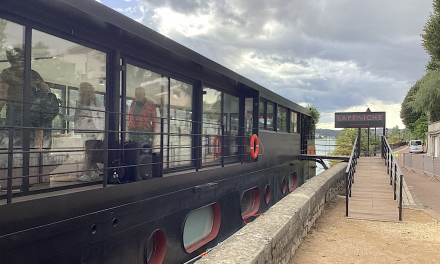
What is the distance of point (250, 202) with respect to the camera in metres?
8.73

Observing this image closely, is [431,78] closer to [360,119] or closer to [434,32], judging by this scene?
[434,32]

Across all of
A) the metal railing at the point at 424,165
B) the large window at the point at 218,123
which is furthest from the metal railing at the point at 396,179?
the metal railing at the point at 424,165

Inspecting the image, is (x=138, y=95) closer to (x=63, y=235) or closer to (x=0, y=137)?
(x=0, y=137)

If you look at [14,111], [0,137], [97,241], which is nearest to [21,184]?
[0,137]

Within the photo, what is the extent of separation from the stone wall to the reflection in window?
1.78 metres

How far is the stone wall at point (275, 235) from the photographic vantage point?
2.82 meters

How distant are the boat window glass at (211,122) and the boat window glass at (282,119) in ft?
13.3

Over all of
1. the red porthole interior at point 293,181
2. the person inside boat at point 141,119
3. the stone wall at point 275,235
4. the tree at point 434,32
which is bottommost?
the red porthole interior at point 293,181

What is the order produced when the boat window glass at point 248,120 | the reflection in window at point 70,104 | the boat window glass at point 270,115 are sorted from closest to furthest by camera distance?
the reflection in window at point 70,104 → the boat window glass at point 248,120 → the boat window glass at point 270,115

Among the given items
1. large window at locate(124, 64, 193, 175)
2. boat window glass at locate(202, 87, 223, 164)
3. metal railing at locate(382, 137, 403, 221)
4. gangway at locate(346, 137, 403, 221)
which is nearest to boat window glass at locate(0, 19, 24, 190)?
large window at locate(124, 64, 193, 175)

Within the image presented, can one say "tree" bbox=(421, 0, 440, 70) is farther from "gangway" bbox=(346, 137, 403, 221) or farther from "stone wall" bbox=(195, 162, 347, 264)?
"stone wall" bbox=(195, 162, 347, 264)

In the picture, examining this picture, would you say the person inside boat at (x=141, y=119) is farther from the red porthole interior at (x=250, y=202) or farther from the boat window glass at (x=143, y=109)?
the red porthole interior at (x=250, y=202)

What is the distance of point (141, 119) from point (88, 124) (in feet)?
3.26

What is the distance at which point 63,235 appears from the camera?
3.34m
